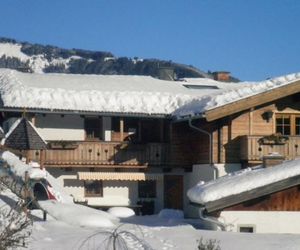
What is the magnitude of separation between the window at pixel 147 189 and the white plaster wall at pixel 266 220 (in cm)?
1010

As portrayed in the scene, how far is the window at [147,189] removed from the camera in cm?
3034

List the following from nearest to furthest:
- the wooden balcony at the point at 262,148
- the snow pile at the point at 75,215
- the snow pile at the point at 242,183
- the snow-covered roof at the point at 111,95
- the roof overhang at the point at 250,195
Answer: the snow pile at the point at 75,215 → the roof overhang at the point at 250,195 → the snow pile at the point at 242,183 → the wooden balcony at the point at 262,148 → the snow-covered roof at the point at 111,95

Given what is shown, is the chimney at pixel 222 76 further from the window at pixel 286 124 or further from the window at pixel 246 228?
Answer: the window at pixel 246 228

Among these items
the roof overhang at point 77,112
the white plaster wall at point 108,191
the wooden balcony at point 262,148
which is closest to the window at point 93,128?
the roof overhang at point 77,112

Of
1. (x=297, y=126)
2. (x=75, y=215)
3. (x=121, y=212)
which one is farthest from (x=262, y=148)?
(x=75, y=215)

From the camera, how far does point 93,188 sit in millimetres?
30016

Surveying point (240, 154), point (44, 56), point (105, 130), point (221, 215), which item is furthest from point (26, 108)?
point (44, 56)

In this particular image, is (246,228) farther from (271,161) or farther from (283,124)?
(283,124)

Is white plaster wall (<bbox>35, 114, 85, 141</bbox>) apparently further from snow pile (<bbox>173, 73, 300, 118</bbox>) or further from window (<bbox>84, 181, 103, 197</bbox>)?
snow pile (<bbox>173, 73, 300, 118</bbox>)

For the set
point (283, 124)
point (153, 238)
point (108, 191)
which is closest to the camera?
point (153, 238)

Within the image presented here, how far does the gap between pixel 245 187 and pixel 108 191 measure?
10.9 meters

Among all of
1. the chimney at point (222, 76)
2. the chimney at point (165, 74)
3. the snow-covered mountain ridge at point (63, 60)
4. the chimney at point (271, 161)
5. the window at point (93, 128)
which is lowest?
the chimney at point (271, 161)

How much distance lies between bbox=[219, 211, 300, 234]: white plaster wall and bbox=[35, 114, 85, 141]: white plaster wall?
1093cm

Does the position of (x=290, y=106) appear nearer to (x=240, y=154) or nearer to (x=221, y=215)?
(x=240, y=154)
